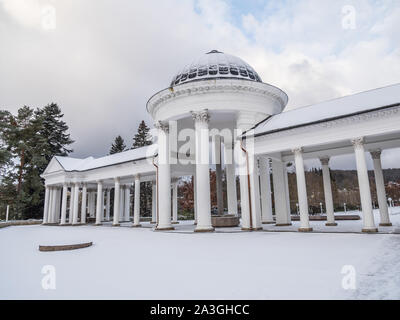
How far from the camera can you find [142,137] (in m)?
59.5

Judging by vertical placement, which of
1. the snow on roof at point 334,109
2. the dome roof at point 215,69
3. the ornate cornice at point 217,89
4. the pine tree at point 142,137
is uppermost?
the pine tree at point 142,137

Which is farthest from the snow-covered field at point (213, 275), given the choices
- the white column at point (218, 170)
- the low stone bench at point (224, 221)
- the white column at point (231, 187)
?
the white column at point (231, 187)

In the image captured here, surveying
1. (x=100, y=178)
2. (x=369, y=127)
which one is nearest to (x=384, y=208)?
(x=369, y=127)

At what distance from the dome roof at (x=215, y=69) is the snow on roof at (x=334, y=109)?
4.91m

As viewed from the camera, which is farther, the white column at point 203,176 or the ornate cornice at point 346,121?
the white column at point 203,176

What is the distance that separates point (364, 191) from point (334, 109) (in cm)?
531

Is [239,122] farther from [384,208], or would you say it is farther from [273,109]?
[384,208]

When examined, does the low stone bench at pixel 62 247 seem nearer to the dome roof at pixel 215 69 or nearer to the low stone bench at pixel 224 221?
the low stone bench at pixel 224 221

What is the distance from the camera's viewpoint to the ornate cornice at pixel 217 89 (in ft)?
65.0

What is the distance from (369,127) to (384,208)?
7926 mm

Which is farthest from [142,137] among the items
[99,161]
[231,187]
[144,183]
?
[231,187]

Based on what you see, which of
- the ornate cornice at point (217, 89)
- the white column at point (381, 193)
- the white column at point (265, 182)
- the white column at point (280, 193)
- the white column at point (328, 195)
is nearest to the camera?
the white column at point (381, 193)

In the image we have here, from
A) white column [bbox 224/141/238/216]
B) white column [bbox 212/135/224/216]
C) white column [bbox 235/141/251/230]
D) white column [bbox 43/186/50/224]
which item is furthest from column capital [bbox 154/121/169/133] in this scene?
white column [bbox 43/186/50/224]

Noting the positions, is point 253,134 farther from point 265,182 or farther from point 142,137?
point 142,137
